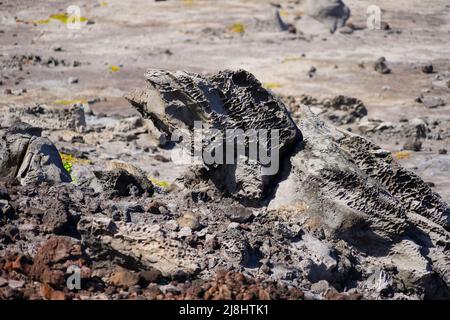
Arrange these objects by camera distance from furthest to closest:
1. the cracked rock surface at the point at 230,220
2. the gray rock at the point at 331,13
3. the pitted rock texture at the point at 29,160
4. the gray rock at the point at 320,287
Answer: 1. the gray rock at the point at 331,13
2. the pitted rock texture at the point at 29,160
3. the gray rock at the point at 320,287
4. the cracked rock surface at the point at 230,220

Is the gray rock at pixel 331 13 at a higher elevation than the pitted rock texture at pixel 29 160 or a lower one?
lower

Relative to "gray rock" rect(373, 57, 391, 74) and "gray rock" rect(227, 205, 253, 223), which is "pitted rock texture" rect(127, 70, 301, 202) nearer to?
"gray rock" rect(227, 205, 253, 223)

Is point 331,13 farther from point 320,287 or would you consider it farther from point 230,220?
point 320,287

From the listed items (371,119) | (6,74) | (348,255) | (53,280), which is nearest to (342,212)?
(348,255)

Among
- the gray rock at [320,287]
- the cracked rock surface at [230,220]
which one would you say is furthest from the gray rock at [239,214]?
the gray rock at [320,287]

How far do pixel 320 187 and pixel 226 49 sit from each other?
19287 millimetres

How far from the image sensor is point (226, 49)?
2819 cm

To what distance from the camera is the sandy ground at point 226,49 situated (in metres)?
23.2

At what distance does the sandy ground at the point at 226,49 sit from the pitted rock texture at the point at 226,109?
910cm

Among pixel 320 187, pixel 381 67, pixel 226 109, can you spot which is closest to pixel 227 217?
pixel 320 187

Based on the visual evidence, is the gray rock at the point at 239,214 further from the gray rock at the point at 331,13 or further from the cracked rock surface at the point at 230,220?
the gray rock at the point at 331,13

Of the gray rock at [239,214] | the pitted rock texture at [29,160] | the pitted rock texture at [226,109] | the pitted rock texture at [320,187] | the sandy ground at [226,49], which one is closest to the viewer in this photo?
the gray rock at [239,214]

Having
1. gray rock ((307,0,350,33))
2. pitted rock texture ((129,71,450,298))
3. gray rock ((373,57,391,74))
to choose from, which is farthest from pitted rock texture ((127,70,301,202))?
gray rock ((307,0,350,33))

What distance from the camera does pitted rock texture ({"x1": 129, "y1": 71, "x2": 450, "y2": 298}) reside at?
9.30 m
